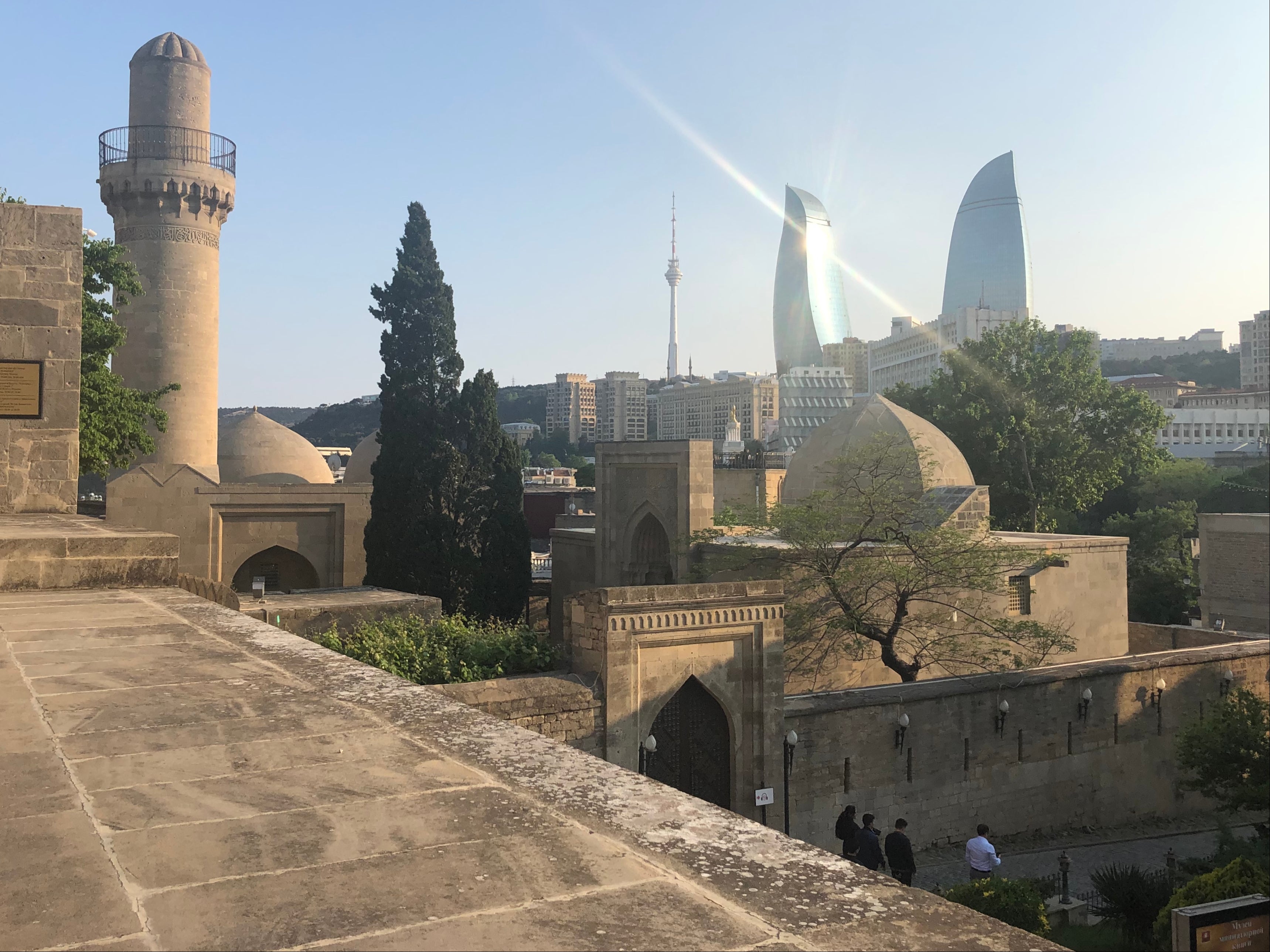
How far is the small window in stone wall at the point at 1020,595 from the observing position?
20359 millimetres

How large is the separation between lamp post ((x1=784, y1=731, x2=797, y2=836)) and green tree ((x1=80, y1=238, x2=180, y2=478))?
45.1ft

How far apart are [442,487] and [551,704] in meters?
13.6

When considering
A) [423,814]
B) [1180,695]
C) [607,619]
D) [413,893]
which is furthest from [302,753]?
[1180,695]

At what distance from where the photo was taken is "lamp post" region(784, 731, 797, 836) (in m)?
12.8

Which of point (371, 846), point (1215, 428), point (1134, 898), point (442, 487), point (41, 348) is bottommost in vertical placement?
point (1134, 898)

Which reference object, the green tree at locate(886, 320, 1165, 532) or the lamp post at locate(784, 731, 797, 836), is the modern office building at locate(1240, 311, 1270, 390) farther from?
the lamp post at locate(784, 731, 797, 836)

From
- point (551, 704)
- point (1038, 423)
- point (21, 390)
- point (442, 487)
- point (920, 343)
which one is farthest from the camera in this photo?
point (920, 343)

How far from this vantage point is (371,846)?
91.0 inches

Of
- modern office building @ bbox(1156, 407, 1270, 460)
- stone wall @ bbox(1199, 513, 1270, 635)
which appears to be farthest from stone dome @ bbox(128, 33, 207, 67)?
modern office building @ bbox(1156, 407, 1270, 460)

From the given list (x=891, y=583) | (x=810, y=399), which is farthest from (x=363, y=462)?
(x=810, y=399)

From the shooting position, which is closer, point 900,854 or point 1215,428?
point 900,854

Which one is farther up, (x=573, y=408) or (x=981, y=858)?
(x=573, y=408)

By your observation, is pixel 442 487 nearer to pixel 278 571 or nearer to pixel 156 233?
pixel 278 571

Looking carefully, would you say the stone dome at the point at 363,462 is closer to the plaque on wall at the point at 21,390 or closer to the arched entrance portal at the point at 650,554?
the arched entrance portal at the point at 650,554
